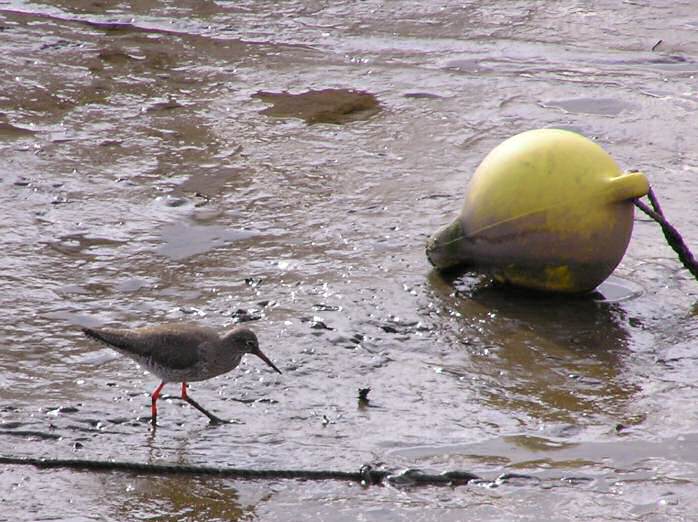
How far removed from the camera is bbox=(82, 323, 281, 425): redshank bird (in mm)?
6227

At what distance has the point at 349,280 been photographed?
771cm

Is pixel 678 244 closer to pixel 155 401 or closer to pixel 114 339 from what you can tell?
pixel 155 401

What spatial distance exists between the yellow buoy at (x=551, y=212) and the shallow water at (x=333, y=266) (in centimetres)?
27

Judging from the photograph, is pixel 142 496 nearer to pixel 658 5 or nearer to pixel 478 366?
pixel 478 366

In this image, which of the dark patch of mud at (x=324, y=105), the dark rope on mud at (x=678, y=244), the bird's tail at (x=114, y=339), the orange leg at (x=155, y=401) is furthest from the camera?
the dark patch of mud at (x=324, y=105)

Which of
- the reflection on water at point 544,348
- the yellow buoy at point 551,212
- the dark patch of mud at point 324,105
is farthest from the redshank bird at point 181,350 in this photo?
the dark patch of mud at point 324,105

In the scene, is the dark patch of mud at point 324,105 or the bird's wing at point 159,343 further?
the dark patch of mud at point 324,105

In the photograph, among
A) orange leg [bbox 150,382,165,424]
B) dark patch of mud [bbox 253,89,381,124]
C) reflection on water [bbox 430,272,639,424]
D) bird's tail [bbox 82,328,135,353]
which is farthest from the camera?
dark patch of mud [bbox 253,89,381,124]

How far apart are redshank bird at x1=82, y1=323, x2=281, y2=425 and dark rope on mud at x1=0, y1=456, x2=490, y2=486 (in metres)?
0.42

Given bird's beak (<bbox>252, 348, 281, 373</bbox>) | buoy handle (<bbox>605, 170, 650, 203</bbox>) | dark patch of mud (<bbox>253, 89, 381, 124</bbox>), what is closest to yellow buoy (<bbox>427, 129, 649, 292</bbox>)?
buoy handle (<bbox>605, 170, 650, 203</bbox>)

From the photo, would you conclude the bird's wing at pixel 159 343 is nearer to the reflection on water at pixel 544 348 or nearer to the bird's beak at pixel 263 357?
the bird's beak at pixel 263 357

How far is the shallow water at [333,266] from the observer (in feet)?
19.1

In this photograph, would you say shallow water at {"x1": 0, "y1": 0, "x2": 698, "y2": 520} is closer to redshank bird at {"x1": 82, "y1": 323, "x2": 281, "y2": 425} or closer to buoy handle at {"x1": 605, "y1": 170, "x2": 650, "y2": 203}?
redshank bird at {"x1": 82, "y1": 323, "x2": 281, "y2": 425}

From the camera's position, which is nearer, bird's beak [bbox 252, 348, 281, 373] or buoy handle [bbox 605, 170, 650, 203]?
bird's beak [bbox 252, 348, 281, 373]
